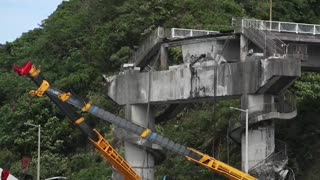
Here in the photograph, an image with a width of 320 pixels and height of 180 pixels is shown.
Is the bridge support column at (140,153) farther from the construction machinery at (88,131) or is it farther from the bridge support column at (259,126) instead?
the bridge support column at (259,126)

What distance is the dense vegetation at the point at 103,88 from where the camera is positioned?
6612 centimetres

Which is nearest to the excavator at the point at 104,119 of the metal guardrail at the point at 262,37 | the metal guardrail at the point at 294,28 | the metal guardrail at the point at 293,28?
→ the metal guardrail at the point at 262,37

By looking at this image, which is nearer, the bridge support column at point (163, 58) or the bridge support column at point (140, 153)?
the bridge support column at point (140, 153)

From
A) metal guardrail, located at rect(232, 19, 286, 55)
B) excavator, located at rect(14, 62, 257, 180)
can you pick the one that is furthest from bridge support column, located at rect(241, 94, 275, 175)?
excavator, located at rect(14, 62, 257, 180)

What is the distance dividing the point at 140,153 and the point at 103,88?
30281mm

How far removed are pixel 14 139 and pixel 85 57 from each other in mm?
15112

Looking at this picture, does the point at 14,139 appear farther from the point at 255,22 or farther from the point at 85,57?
the point at 255,22

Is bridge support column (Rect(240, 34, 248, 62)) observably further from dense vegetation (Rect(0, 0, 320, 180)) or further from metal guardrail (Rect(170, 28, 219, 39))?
dense vegetation (Rect(0, 0, 320, 180))

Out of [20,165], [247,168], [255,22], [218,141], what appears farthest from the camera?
[20,165]

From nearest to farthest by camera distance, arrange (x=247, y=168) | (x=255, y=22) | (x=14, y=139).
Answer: (x=247, y=168)
(x=255, y=22)
(x=14, y=139)

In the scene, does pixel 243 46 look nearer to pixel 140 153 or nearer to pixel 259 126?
pixel 259 126

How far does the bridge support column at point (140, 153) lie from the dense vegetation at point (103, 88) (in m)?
6.92

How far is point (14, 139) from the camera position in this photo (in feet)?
282

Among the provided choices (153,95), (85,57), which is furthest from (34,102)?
(153,95)
